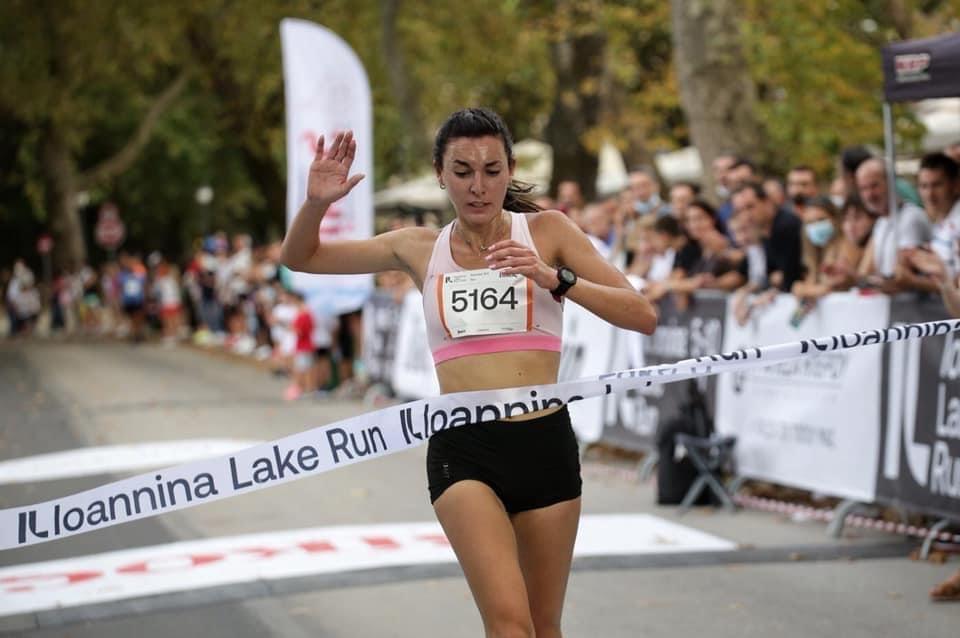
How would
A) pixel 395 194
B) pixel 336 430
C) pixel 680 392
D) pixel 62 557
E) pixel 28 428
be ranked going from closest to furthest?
pixel 336 430
pixel 62 557
pixel 680 392
pixel 28 428
pixel 395 194

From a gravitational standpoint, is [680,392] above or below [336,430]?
below

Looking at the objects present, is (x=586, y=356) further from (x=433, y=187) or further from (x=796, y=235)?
(x=433, y=187)

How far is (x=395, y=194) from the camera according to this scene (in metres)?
31.4

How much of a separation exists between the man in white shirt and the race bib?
447cm

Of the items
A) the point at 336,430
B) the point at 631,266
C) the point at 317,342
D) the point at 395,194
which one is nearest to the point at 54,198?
the point at 395,194

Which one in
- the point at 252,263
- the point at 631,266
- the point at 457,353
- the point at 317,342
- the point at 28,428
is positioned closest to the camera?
the point at 457,353


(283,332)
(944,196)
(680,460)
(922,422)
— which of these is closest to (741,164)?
(680,460)

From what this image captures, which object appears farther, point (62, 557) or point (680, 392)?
point (680, 392)

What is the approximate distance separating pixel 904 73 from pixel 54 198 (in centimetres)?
3866

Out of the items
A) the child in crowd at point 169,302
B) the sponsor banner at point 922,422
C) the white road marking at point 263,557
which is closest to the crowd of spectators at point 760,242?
the sponsor banner at point 922,422

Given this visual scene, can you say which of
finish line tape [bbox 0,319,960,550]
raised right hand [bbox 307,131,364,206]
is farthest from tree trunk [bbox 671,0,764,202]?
raised right hand [bbox 307,131,364,206]

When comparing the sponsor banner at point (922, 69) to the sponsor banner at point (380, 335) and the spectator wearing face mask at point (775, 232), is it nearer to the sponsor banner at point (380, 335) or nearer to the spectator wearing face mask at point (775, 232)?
the spectator wearing face mask at point (775, 232)

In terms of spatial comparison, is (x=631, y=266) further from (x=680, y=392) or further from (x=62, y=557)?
(x=62, y=557)

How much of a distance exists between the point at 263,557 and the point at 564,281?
4703mm
